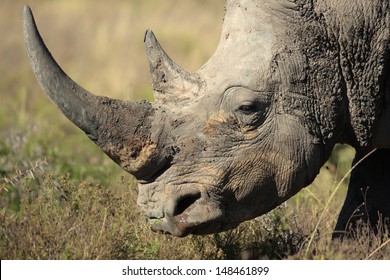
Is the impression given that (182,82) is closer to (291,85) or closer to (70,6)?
(291,85)

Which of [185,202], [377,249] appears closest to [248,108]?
[185,202]

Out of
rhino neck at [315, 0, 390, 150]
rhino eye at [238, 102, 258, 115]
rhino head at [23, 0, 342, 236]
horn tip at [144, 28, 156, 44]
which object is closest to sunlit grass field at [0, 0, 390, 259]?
rhino head at [23, 0, 342, 236]

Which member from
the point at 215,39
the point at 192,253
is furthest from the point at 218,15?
the point at 192,253

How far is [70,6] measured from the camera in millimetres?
17391

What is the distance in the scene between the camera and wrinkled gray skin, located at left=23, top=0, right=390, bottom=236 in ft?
19.5

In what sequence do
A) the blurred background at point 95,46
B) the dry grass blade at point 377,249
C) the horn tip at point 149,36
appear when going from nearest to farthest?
1. the dry grass blade at point 377,249
2. the horn tip at point 149,36
3. the blurred background at point 95,46

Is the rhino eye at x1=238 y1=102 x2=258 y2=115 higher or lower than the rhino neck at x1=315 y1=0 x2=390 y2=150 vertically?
lower

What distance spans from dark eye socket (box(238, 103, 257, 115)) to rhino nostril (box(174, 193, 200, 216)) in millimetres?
524

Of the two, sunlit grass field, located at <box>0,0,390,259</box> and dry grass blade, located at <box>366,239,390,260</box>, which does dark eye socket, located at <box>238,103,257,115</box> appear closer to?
sunlit grass field, located at <box>0,0,390,259</box>

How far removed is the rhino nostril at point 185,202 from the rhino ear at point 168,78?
22.0 inches

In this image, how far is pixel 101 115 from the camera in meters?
5.92

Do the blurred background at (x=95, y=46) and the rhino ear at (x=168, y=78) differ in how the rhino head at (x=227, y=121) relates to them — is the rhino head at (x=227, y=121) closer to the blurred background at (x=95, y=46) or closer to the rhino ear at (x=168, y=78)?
the rhino ear at (x=168, y=78)

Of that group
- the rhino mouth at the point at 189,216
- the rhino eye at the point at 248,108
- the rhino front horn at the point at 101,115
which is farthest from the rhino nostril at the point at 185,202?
the rhino eye at the point at 248,108

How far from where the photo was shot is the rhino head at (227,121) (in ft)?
19.5
